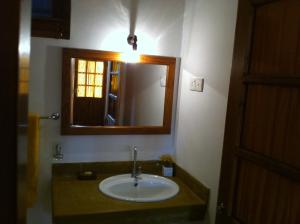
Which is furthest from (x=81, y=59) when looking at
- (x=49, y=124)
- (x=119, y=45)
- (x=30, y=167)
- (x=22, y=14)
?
(x=22, y=14)

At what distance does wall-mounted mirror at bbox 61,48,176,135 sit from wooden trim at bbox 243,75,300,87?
3.16ft

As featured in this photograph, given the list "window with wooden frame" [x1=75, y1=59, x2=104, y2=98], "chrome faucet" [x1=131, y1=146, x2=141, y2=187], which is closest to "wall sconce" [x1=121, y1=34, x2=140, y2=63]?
"window with wooden frame" [x1=75, y1=59, x2=104, y2=98]

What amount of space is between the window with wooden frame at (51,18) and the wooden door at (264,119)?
1.14 meters

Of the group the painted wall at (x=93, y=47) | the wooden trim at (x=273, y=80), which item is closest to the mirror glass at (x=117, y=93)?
the painted wall at (x=93, y=47)

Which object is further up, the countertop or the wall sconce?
the wall sconce

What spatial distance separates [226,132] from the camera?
5.02 feet

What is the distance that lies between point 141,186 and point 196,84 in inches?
32.3

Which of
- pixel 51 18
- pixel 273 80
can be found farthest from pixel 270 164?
pixel 51 18

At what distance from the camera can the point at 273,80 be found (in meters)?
1.15

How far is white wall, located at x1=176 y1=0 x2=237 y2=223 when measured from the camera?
1.65 meters

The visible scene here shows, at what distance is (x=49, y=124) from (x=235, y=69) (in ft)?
4.22

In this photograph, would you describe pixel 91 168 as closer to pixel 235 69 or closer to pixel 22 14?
pixel 235 69

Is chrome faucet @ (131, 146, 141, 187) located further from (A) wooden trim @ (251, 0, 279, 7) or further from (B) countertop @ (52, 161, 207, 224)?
(A) wooden trim @ (251, 0, 279, 7)

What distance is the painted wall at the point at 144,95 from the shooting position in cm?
215
